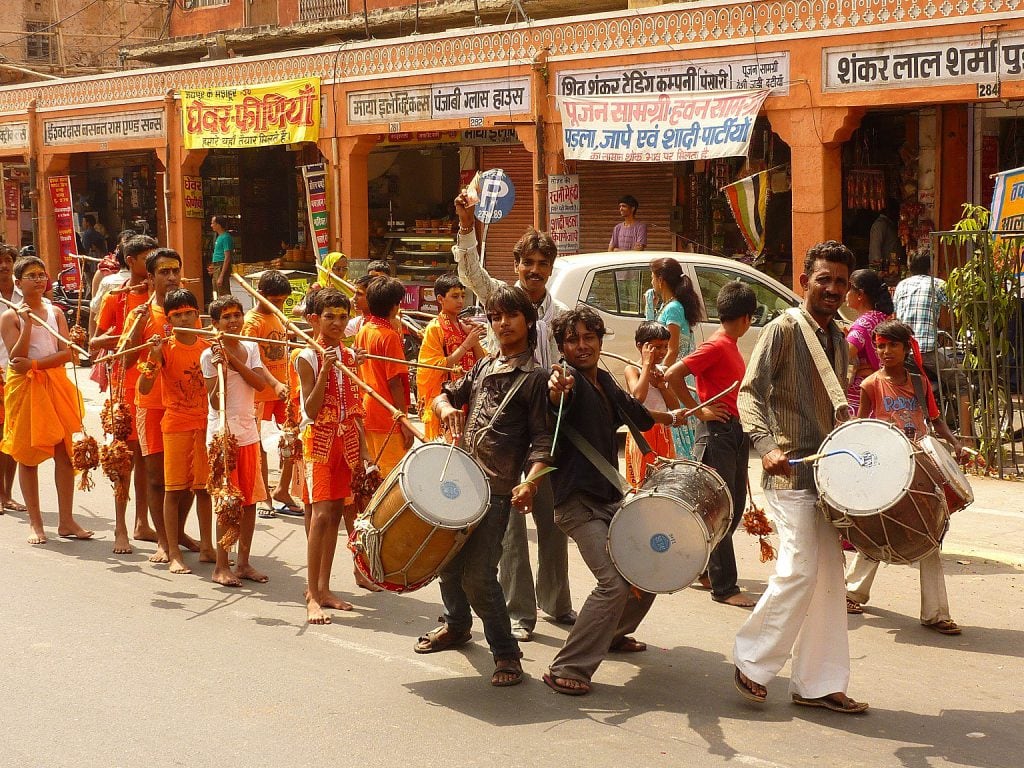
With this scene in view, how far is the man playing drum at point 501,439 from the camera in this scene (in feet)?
17.7

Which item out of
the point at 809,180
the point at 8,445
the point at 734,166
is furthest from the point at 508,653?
the point at 734,166

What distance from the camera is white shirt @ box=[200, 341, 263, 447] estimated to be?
735cm

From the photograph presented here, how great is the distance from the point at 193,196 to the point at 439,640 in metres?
16.4

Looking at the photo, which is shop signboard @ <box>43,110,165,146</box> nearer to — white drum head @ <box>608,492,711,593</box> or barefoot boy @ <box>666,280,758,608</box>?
barefoot boy @ <box>666,280,758,608</box>

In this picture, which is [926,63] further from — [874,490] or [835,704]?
[835,704]

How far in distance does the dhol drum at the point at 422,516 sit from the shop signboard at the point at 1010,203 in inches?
276

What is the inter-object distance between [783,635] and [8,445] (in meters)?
5.67

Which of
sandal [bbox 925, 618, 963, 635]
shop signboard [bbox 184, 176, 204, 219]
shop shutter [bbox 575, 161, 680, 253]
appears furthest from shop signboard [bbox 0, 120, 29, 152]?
sandal [bbox 925, 618, 963, 635]

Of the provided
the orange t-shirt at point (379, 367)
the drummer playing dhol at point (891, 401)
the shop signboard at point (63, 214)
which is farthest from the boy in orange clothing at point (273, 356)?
the shop signboard at point (63, 214)

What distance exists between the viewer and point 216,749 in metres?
4.78

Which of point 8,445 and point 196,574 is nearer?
point 196,574

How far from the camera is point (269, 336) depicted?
332 inches

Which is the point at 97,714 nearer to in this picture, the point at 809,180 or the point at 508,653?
the point at 508,653

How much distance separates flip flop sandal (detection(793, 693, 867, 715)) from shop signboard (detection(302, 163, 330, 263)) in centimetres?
1418
